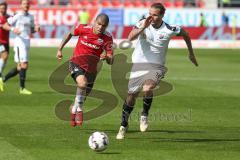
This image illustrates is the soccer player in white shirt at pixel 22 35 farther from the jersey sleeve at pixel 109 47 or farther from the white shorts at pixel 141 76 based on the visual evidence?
the white shorts at pixel 141 76

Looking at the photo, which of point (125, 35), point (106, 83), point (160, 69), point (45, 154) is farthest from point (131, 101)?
point (125, 35)

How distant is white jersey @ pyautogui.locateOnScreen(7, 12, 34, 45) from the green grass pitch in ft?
5.23

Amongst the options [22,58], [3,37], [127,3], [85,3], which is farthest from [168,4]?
[22,58]

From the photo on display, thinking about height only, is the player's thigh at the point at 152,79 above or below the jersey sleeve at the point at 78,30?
below

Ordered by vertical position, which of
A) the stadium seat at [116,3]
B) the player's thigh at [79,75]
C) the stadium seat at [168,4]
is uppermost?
the player's thigh at [79,75]

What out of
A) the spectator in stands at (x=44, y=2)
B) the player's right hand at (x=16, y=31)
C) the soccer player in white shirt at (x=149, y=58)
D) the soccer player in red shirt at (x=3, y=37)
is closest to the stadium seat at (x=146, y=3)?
the spectator in stands at (x=44, y=2)

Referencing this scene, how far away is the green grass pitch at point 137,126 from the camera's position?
10828 millimetres

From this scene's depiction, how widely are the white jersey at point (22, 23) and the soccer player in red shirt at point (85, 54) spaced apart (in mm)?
6485

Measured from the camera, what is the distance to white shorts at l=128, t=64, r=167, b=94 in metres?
12.9

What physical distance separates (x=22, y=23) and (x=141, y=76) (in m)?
7.99

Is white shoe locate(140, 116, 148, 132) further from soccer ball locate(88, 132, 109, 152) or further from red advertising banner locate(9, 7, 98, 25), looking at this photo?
red advertising banner locate(9, 7, 98, 25)

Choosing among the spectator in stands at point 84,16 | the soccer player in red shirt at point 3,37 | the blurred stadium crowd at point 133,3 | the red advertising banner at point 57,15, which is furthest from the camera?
the blurred stadium crowd at point 133,3

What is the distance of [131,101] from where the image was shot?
12766mm

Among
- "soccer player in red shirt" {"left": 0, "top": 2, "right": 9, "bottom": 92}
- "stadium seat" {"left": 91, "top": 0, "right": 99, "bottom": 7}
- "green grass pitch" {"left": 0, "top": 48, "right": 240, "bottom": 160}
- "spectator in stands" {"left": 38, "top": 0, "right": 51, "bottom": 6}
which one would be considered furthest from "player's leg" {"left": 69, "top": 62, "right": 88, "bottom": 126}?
"stadium seat" {"left": 91, "top": 0, "right": 99, "bottom": 7}
